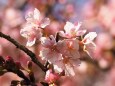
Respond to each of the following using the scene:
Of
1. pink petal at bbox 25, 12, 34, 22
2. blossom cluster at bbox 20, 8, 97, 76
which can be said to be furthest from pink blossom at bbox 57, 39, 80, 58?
pink petal at bbox 25, 12, 34, 22

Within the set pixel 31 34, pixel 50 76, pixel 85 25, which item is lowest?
pixel 50 76

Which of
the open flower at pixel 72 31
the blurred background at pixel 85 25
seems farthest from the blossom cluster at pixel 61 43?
the blurred background at pixel 85 25

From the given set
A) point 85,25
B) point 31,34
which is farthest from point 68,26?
point 85,25

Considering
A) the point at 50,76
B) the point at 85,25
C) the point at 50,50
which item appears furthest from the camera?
the point at 85,25

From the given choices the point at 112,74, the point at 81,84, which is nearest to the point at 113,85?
the point at 112,74

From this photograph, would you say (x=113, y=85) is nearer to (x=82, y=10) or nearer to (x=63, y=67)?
(x=82, y=10)

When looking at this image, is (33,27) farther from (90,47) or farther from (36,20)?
(90,47)

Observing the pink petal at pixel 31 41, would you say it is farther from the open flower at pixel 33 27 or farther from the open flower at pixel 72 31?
the open flower at pixel 72 31
